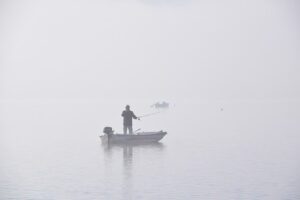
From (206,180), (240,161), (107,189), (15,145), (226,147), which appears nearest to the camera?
(107,189)

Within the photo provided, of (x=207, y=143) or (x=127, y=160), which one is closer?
(x=127, y=160)

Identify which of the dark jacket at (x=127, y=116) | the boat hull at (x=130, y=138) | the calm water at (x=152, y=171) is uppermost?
the dark jacket at (x=127, y=116)

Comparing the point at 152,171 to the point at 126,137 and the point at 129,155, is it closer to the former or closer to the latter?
the point at 129,155

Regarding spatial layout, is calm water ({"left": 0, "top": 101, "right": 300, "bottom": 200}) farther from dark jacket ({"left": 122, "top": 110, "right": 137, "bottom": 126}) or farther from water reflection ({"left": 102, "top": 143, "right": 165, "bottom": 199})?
dark jacket ({"left": 122, "top": 110, "right": 137, "bottom": 126})

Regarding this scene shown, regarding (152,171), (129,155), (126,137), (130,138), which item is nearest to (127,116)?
(126,137)

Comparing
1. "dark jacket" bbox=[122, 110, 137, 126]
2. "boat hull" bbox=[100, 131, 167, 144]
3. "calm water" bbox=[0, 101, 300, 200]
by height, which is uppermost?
"dark jacket" bbox=[122, 110, 137, 126]

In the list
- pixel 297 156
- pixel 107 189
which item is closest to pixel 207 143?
pixel 297 156

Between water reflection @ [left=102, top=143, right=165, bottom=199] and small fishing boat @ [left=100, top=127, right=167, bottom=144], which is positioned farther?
small fishing boat @ [left=100, top=127, right=167, bottom=144]

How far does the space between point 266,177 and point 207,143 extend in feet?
63.1

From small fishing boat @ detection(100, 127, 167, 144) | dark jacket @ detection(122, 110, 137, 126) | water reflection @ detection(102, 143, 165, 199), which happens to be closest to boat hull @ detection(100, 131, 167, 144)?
small fishing boat @ detection(100, 127, 167, 144)

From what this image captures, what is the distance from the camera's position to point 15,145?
4484 centimetres

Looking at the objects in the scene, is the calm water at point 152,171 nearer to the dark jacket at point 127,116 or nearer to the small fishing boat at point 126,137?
the small fishing boat at point 126,137

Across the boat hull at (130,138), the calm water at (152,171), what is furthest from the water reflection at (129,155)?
the boat hull at (130,138)

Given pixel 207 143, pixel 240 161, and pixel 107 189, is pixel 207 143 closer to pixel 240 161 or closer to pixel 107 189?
pixel 240 161
